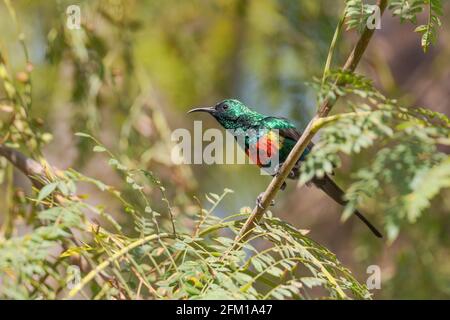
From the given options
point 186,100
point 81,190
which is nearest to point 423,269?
point 186,100

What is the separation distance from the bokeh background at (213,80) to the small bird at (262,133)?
0.31 meters

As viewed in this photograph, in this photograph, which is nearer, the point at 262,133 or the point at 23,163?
the point at 23,163

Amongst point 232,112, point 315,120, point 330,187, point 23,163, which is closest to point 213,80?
point 232,112

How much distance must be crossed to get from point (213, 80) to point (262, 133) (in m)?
2.01

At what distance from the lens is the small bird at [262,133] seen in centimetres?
392

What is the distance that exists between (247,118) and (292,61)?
1624mm

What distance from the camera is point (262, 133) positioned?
3.98 metres

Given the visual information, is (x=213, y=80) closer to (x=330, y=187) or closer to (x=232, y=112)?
(x=232, y=112)

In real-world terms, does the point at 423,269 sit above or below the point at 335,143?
below

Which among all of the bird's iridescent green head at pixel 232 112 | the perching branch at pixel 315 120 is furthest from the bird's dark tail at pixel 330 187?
the perching branch at pixel 315 120

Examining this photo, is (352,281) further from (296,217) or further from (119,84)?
(296,217)

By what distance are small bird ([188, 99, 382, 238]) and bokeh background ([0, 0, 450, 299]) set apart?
12.2 inches

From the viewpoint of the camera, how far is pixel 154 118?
4191mm

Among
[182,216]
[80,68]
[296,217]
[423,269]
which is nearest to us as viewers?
[182,216]
